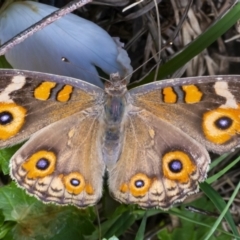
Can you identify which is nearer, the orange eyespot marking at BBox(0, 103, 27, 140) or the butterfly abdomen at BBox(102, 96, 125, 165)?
the orange eyespot marking at BBox(0, 103, 27, 140)

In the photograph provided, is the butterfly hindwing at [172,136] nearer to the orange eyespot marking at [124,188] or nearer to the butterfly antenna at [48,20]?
the orange eyespot marking at [124,188]

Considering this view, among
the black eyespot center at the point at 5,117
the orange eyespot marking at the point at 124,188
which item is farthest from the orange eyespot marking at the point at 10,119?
the orange eyespot marking at the point at 124,188

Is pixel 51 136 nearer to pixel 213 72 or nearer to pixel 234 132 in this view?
pixel 234 132

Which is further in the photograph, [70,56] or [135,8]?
[135,8]

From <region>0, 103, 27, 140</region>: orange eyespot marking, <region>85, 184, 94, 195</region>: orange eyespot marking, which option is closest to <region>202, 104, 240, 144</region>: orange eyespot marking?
<region>85, 184, 94, 195</region>: orange eyespot marking

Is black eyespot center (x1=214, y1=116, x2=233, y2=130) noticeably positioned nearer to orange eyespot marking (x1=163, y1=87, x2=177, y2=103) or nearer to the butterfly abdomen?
orange eyespot marking (x1=163, y1=87, x2=177, y2=103)

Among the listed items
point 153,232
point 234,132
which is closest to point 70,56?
point 234,132

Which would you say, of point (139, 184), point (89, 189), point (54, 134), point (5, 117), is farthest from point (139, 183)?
point (5, 117)
